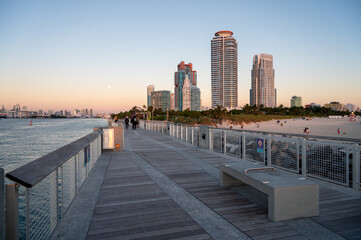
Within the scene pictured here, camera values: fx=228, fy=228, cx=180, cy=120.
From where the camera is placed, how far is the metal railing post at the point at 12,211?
6.73 feet

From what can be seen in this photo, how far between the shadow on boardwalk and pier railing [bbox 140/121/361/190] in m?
0.43

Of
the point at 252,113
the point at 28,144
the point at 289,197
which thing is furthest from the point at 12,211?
the point at 252,113

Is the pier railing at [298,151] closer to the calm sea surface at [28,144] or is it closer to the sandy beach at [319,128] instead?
the calm sea surface at [28,144]

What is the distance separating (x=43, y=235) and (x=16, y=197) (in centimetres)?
115

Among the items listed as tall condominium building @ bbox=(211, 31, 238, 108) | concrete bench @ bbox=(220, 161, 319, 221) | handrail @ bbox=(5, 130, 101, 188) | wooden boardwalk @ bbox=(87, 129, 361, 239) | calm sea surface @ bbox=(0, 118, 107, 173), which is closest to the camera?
handrail @ bbox=(5, 130, 101, 188)

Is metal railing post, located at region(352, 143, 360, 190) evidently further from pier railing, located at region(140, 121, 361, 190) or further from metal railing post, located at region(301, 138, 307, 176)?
metal railing post, located at region(301, 138, 307, 176)

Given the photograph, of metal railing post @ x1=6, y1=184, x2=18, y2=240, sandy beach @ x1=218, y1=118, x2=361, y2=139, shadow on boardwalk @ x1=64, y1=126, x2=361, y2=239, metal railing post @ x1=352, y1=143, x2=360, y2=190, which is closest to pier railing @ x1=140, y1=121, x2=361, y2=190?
metal railing post @ x1=352, y1=143, x2=360, y2=190

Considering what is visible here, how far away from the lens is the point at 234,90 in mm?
197375

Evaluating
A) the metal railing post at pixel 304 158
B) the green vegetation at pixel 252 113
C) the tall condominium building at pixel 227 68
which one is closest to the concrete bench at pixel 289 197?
the metal railing post at pixel 304 158

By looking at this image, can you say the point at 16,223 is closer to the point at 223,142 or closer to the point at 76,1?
the point at 223,142

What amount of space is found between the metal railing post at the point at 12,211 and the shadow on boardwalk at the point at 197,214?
1.06 metres

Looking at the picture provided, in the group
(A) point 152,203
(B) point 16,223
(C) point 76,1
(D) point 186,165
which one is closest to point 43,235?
(B) point 16,223

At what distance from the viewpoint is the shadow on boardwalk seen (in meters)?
3.01

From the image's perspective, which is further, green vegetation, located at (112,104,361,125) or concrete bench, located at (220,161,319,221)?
green vegetation, located at (112,104,361,125)
